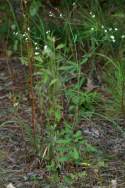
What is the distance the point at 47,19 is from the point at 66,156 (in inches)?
84.7

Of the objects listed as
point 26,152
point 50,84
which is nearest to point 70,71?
point 50,84

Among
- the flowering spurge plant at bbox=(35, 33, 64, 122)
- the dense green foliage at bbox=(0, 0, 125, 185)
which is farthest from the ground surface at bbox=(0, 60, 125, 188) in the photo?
the flowering spurge plant at bbox=(35, 33, 64, 122)

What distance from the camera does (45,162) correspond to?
146 inches

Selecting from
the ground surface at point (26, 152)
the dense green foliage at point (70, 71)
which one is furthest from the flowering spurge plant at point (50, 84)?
the ground surface at point (26, 152)

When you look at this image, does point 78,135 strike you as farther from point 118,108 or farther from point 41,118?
point 118,108

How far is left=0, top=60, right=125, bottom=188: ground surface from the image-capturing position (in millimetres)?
3594

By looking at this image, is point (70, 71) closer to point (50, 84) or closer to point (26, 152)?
point (50, 84)

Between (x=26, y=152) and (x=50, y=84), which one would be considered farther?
(x=26, y=152)

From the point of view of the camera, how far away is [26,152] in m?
3.84

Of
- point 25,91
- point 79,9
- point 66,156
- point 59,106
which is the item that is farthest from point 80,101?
point 79,9

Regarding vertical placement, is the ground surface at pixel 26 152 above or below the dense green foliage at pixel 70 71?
below

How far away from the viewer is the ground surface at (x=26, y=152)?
3594 mm

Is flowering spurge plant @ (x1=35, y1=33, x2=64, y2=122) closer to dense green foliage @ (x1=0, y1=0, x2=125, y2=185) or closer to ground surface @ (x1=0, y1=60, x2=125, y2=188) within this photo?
dense green foliage @ (x1=0, y1=0, x2=125, y2=185)

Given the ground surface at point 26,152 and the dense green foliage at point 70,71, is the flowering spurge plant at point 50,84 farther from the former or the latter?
the ground surface at point 26,152
